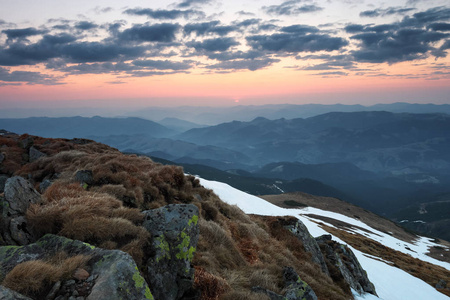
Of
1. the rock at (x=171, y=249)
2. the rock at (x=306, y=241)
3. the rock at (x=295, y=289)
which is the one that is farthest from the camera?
the rock at (x=306, y=241)

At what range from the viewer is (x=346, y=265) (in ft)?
60.8

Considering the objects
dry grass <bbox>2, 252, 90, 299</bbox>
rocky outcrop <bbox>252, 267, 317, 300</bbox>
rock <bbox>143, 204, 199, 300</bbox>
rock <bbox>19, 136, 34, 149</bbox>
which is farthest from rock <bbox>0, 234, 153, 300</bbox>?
rock <bbox>19, 136, 34, 149</bbox>

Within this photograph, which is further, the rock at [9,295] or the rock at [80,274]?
the rock at [80,274]

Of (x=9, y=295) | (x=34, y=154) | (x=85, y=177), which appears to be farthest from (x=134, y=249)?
(x=34, y=154)

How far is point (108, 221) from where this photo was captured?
7.10 m

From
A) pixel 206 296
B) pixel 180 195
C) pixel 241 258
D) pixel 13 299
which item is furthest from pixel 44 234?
pixel 180 195

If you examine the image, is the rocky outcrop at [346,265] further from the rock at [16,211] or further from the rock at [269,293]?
the rock at [16,211]

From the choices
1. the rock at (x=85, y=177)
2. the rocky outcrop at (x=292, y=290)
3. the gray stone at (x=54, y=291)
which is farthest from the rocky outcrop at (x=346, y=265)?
the gray stone at (x=54, y=291)

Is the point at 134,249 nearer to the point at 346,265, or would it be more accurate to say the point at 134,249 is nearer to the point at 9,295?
the point at 9,295

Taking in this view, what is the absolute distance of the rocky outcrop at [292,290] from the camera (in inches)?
320

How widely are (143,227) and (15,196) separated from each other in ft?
11.5

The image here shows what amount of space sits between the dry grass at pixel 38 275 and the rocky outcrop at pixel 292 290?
552cm

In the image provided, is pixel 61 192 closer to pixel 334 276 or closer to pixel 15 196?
pixel 15 196

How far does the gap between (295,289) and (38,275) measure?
26.0 feet
